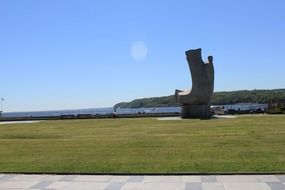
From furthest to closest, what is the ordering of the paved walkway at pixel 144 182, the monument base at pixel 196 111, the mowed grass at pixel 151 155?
the monument base at pixel 196 111
the mowed grass at pixel 151 155
the paved walkway at pixel 144 182

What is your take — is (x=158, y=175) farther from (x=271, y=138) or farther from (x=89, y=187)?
(x=271, y=138)

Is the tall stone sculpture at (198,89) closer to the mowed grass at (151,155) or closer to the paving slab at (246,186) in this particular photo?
the mowed grass at (151,155)

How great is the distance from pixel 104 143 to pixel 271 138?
22.9 ft

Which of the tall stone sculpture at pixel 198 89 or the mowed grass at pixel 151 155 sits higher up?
the tall stone sculpture at pixel 198 89

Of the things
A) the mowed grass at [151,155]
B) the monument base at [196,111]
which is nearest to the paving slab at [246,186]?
the mowed grass at [151,155]

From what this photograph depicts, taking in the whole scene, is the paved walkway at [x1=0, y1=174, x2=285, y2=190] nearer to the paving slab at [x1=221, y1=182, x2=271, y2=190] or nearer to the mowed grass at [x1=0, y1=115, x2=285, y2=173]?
the paving slab at [x1=221, y1=182, x2=271, y2=190]

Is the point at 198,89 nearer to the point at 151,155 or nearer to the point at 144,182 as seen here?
the point at 151,155

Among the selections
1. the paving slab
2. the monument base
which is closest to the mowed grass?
the paving slab

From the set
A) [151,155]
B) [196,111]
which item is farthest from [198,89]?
[151,155]

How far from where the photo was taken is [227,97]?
176125 mm

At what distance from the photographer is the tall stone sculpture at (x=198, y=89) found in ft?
142

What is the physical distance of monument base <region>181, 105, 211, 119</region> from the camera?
43219 millimetres

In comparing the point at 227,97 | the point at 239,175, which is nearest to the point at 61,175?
the point at 239,175

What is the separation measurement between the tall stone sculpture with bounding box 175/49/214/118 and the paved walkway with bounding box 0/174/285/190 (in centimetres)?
3192
